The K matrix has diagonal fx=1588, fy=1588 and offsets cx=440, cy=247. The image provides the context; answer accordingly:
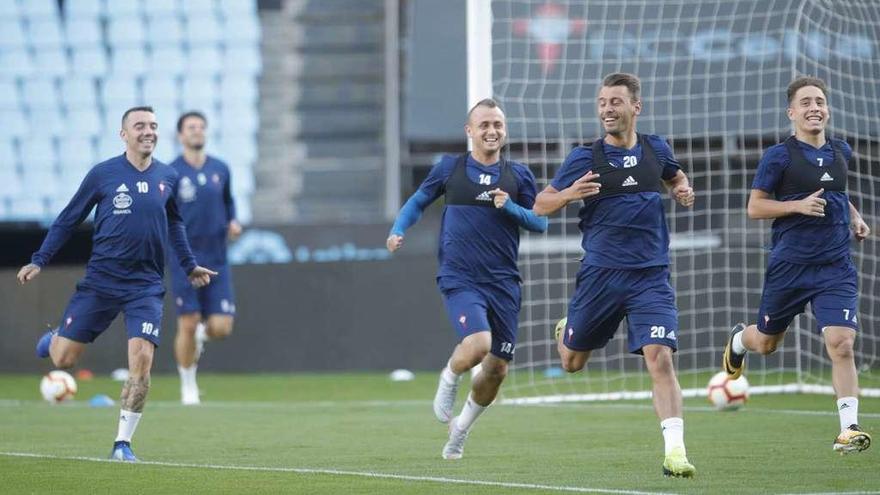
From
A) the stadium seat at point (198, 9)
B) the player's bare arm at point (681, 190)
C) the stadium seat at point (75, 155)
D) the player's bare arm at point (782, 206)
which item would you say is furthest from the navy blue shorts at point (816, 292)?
the stadium seat at point (198, 9)

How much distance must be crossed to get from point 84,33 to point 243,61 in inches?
105

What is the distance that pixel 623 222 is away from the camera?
8391mm

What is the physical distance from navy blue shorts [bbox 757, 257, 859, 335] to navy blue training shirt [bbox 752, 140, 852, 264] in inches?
2.6

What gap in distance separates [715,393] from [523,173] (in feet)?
13.1

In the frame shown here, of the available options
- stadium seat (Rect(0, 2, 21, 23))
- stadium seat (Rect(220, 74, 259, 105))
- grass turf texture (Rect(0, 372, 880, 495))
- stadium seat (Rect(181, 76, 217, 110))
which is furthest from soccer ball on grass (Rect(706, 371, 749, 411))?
stadium seat (Rect(0, 2, 21, 23))

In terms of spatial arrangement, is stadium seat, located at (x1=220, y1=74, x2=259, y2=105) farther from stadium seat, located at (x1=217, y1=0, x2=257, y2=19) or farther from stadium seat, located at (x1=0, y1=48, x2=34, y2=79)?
stadium seat, located at (x1=0, y1=48, x2=34, y2=79)

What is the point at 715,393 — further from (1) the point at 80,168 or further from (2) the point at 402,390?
(1) the point at 80,168

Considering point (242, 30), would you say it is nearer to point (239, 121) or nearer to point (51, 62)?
point (239, 121)

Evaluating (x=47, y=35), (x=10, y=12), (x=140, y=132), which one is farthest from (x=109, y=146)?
(x=140, y=132)

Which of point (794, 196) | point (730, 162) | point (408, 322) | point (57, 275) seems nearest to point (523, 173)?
point (794, 196)

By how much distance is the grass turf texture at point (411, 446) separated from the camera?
7.80 metres

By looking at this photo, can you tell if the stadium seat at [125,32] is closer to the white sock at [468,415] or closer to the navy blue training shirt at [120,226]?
the navy blue training shirt at [120,226]

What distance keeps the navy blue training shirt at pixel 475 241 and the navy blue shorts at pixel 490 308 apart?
54 millimetres

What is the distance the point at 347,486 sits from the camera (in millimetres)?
7707
